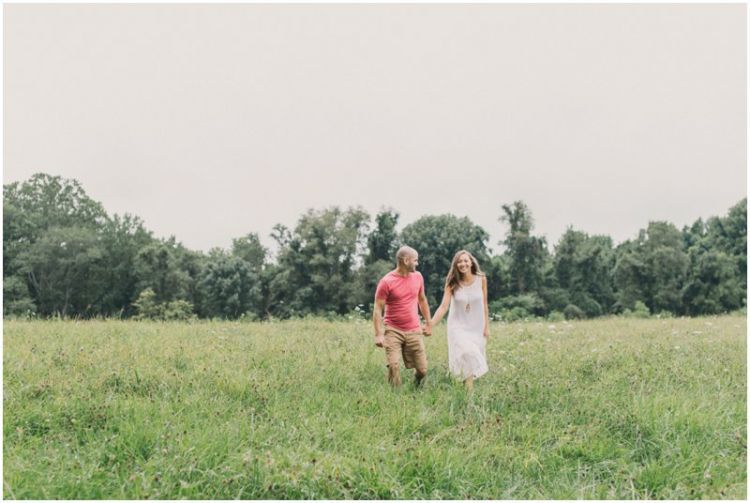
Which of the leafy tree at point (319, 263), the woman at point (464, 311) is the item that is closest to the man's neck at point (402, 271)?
the woman at point (464, 311)

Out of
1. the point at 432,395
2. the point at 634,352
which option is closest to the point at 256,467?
the point at 432,395

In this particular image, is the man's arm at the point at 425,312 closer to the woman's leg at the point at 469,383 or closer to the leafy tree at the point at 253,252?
the woman's leg at the point at 469,383

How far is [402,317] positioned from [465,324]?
2.84ft

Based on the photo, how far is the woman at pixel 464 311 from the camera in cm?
730

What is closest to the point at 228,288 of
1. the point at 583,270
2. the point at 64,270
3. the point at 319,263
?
the point at 319,263

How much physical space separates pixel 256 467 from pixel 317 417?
112 cm

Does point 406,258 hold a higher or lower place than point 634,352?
higher

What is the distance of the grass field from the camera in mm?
4750

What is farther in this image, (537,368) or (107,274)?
(107,274)

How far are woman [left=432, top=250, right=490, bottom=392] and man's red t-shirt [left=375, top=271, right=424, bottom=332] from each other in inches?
14.9

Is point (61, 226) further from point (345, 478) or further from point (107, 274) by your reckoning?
point (345, 478)

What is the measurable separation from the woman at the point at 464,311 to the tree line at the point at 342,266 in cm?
4065

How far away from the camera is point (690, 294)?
50.1 m

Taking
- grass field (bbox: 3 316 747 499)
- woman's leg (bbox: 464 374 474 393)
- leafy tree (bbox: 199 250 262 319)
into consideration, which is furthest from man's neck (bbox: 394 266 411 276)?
leafy tree (bbox: 199 250 262 319)
